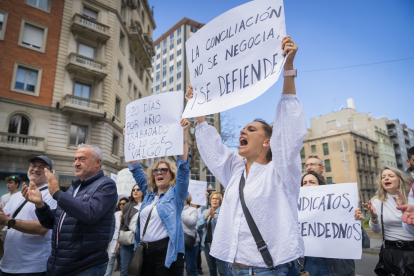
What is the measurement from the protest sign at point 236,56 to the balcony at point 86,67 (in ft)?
66.1

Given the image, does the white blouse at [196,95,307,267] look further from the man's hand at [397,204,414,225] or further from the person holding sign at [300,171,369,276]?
the person holding sign at [300,171,369,276]

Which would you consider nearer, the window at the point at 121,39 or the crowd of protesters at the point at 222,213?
the crowd of protesters at the point at 222,213

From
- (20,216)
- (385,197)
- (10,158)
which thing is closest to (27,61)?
(10,158)

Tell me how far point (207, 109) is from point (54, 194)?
163 centimetres

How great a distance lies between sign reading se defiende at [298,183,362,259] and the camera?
3268mm

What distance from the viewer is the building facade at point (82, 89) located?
62.2 feet

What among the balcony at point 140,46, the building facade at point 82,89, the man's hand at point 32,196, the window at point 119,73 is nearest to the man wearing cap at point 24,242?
the man's hand at point 32,196

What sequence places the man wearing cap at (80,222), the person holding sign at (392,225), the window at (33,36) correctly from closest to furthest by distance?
the man wearing cap at (80,222) → the person holding sign at (392,225) → the window at (33,36)

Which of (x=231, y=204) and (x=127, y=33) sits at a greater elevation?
(x=127, y=33)

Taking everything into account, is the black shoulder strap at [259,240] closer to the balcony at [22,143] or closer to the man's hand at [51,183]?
the man's hand at [51,183]

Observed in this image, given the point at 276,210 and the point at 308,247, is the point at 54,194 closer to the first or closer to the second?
the point at 276,210

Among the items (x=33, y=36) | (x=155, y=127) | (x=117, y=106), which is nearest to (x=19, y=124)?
(x=33, y=36)

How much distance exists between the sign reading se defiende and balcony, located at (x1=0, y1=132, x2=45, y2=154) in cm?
1866

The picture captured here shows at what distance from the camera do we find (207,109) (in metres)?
2.36
